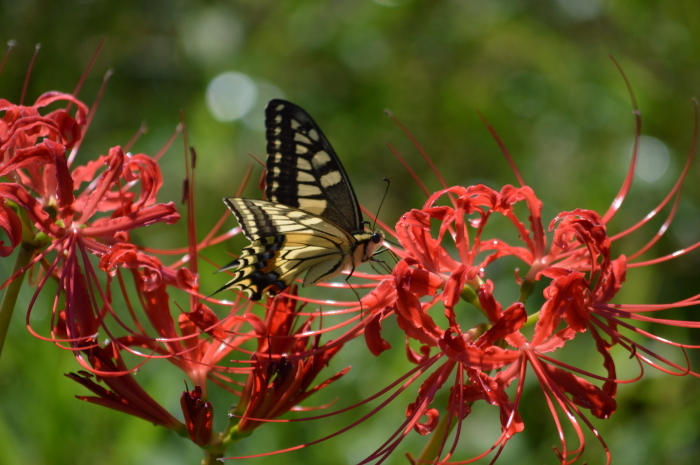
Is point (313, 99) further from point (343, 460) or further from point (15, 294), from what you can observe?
point (15, 294)

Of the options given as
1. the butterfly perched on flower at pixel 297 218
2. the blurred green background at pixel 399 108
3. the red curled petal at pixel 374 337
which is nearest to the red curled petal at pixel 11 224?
the butterfly perched on flower at pixel 297 218

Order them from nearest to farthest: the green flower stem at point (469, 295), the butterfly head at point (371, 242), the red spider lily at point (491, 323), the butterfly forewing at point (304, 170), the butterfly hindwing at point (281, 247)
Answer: the red spider lily at point (491, 323), the green flower stem at point (469, 295), the butterfly hindwing at point (281, 247), the butterfly head at point (371, 242), the butterfly forewing at point (304, 170)

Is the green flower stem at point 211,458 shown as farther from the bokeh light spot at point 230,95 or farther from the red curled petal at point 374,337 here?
the bokeh light spot at point 230,95

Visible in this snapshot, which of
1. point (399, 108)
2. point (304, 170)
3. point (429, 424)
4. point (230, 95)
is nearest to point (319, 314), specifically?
point (429, 424)

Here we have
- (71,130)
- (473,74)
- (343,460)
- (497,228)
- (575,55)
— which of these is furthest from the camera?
(473,74)

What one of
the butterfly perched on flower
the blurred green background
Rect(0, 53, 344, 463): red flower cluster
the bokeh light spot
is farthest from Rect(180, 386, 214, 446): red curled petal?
the bokeh light spot

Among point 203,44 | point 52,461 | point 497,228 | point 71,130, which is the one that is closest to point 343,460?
point 52,461

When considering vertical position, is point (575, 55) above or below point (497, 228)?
above
